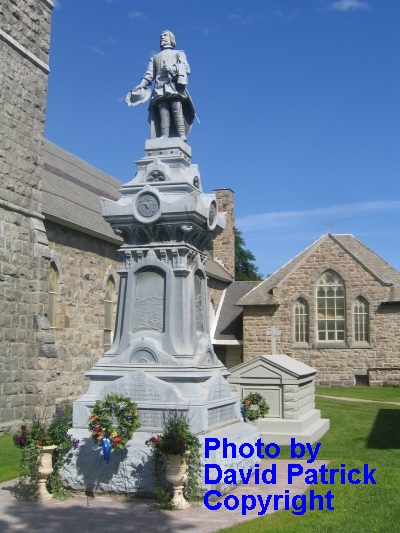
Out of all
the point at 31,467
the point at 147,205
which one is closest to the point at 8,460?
the point at 31,467

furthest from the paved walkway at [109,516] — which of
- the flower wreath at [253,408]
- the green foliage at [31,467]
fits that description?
the flower wreath at [253,408]

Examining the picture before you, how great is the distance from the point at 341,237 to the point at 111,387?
23.7 meters

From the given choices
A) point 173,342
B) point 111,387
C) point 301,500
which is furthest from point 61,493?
point 301,500

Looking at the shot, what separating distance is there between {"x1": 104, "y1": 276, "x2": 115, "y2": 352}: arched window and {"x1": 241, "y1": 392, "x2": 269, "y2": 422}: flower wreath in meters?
11.3

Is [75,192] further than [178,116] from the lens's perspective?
Yes

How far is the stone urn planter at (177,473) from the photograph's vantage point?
768cm

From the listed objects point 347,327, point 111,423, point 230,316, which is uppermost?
point 230,316

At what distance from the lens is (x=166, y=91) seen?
10234 mm

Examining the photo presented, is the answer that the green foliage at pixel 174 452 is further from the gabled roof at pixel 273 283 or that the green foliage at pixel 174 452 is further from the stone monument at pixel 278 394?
the gabled roof at pixel 273 283

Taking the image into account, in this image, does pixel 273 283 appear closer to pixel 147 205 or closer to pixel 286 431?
pixel 286 431

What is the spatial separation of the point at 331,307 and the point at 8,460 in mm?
20585

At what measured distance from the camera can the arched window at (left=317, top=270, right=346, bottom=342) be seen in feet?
96.9

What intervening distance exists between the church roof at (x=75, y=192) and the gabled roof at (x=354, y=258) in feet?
9.30

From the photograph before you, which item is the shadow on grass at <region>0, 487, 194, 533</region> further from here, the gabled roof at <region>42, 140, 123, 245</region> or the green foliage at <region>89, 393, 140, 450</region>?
the gabled roof at <region>42, 140, 123, 245</region>
